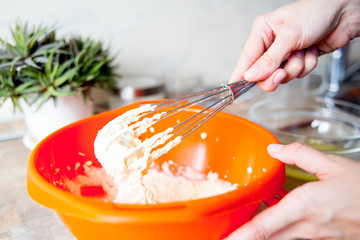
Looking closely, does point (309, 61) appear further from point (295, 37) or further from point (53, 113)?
point (53, 113)

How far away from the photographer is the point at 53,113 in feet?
2.35

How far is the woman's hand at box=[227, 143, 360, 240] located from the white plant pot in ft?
1.67

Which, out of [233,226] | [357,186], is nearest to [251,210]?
[233,226]

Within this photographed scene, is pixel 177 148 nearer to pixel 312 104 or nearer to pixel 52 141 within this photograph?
pixel 52 141

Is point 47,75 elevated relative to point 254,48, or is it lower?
lower

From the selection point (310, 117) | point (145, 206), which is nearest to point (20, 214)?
point (145, 206)

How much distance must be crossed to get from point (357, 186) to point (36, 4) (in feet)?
2.88

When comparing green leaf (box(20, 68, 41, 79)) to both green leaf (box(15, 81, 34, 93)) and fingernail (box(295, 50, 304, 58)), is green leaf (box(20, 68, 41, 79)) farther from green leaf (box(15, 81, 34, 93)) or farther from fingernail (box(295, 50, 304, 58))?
fingernail (box(295, 50, 304, 58))

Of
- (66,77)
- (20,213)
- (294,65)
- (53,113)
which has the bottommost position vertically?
(20,213)

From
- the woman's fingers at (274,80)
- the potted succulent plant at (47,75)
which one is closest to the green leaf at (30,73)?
the potted succulent plant at (47,75)

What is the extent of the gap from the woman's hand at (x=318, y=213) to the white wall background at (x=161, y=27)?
0.71m

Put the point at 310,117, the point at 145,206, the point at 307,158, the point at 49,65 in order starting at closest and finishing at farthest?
the point at 145,206 → the point at 307,158 → the point at 49,65 → the point at 310,117

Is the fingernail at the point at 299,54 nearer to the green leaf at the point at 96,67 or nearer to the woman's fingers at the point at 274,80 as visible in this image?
the woman's fingers at the point at 274,80

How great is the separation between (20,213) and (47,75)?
1.00ft
